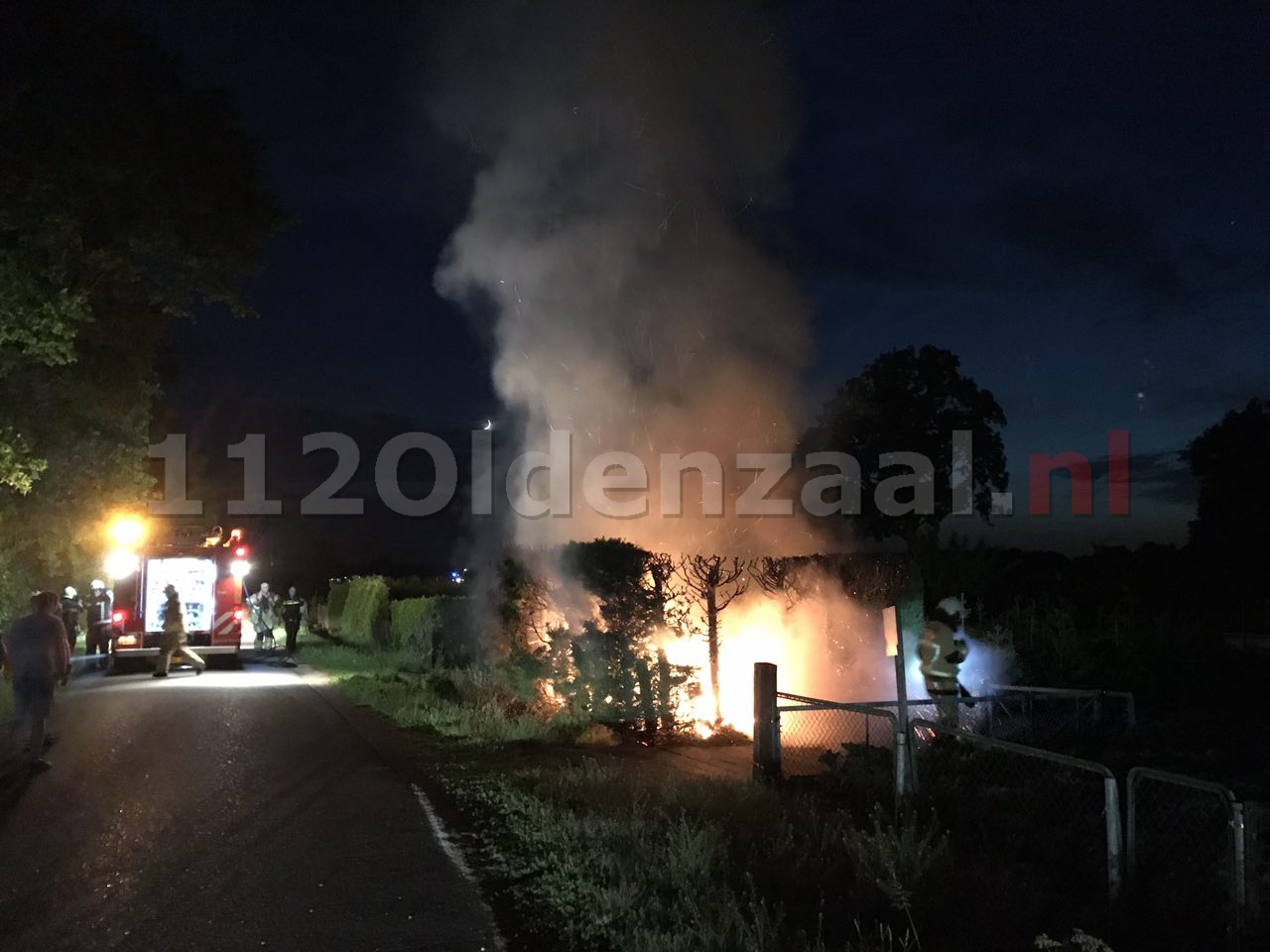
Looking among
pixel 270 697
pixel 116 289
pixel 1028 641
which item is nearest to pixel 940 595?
pixel 1028 641

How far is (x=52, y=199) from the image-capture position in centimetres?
1234

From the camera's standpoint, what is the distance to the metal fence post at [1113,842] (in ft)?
17.6

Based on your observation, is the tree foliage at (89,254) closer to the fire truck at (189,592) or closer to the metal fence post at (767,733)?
the fire truck at (189,592)

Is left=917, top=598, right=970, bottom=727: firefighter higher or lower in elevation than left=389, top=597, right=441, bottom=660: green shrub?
higher

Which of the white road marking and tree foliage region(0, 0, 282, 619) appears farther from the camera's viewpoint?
tree foliage region(0, 0, 282, 619)

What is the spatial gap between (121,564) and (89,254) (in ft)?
32.5

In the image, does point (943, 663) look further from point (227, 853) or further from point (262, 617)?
point (262, 617)

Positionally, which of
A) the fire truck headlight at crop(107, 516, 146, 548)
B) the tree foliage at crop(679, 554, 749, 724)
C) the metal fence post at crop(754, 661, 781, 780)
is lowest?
the metal fence post at crop(754, 661, 781, 780)

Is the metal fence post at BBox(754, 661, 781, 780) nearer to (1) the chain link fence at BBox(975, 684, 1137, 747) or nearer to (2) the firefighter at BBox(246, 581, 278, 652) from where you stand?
(1) the chain link fence at BBox(975, 684, 1137, 747)

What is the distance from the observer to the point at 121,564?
2147 centimetres

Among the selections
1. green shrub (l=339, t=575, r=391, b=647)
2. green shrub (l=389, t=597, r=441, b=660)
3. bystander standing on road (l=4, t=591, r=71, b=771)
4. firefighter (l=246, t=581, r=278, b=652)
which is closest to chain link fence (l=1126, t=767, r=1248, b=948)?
bystander standing on road (l=4, t=591, r=71, b=771)

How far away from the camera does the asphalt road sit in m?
5.19

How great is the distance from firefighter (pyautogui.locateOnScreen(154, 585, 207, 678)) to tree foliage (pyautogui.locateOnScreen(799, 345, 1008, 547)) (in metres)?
19.0

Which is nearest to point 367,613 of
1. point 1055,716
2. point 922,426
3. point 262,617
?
point 262,617
